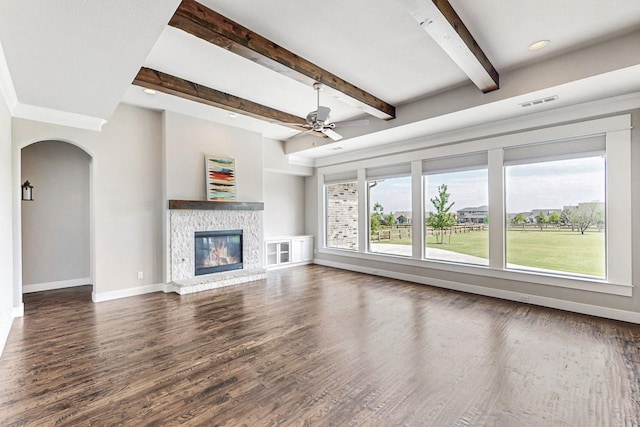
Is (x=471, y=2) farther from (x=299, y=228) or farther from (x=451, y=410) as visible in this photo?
(x=299, y=228)

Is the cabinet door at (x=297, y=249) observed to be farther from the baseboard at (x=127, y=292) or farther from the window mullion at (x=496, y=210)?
the window mullion at (x=496, y=210)

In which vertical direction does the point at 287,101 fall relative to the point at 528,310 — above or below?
above

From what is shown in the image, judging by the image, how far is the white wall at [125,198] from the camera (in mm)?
4879

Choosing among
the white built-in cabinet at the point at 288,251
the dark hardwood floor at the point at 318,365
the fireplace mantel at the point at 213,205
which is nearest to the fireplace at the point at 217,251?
the fireplace mantel at the point at 213,205

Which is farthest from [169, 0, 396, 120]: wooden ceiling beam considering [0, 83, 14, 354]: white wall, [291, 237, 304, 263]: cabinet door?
[291, 237, 304, 263]: cabinet door

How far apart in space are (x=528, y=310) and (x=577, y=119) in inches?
112

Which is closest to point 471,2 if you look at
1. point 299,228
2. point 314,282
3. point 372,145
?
point 372,145

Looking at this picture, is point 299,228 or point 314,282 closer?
point 314,282

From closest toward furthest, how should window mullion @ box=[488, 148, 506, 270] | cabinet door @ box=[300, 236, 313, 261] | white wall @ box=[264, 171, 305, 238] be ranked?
window mullion @ box=[488, 148, 506, 270], white wall @ box=[264, 171, 305, 238], cabinet door @ box=[300, 236, 313, 261]

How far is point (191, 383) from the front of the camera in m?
2.50

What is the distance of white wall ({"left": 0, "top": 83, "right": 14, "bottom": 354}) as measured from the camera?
3186mm

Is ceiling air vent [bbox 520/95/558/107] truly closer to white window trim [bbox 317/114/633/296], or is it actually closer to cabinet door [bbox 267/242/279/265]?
white window trim [bbox 317/114/633/296]

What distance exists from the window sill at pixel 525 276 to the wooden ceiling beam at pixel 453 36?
2.94 meters

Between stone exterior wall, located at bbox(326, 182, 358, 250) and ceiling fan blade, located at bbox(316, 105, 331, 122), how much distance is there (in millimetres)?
3572
